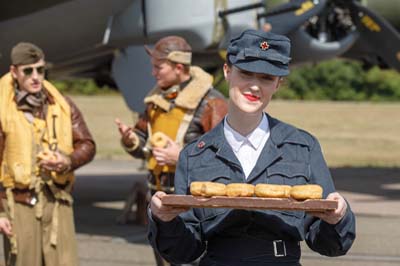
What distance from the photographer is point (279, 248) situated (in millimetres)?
4098

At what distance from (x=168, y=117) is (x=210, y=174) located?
3740mm

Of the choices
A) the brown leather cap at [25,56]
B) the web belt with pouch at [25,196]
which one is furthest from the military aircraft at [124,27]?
the web belt with pouch at [25,196]

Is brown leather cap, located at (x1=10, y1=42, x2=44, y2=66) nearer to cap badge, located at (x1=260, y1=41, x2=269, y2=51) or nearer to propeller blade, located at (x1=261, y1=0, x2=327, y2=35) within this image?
cap badge, located at (x1=260, y1=41, x2=269, y2=51)

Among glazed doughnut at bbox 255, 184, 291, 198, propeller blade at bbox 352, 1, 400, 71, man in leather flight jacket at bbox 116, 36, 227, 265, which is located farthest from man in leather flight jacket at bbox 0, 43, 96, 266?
propeller blade at bbox 352, 1, 400, 71

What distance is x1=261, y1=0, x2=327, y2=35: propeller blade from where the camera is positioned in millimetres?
13922

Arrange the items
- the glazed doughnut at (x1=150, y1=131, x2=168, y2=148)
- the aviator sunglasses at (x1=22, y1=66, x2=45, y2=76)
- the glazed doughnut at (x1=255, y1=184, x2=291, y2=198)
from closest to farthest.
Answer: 1. the glazed doughnut at (x1=255, y1=184, x2=291, y2=198)
2. the aviator sunglasses at (x1=22, y1=66, x2=45, y2=76)
3. the glazed doughnut at (x1=150, y1=131, x2=168, y2=148)

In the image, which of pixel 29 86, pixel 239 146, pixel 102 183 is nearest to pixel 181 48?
pixel 29 86

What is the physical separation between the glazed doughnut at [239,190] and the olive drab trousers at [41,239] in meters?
3.11

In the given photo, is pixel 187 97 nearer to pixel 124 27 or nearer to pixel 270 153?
pixel 270 153

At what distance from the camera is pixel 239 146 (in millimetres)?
4137

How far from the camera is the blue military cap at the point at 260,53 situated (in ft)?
13.2

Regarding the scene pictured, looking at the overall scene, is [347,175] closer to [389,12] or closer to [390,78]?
[389,12]

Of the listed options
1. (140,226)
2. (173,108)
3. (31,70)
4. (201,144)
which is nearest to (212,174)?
(201,144)

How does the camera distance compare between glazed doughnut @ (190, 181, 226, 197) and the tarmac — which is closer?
glazed doughnut @ (190, 181, 226, 197)
